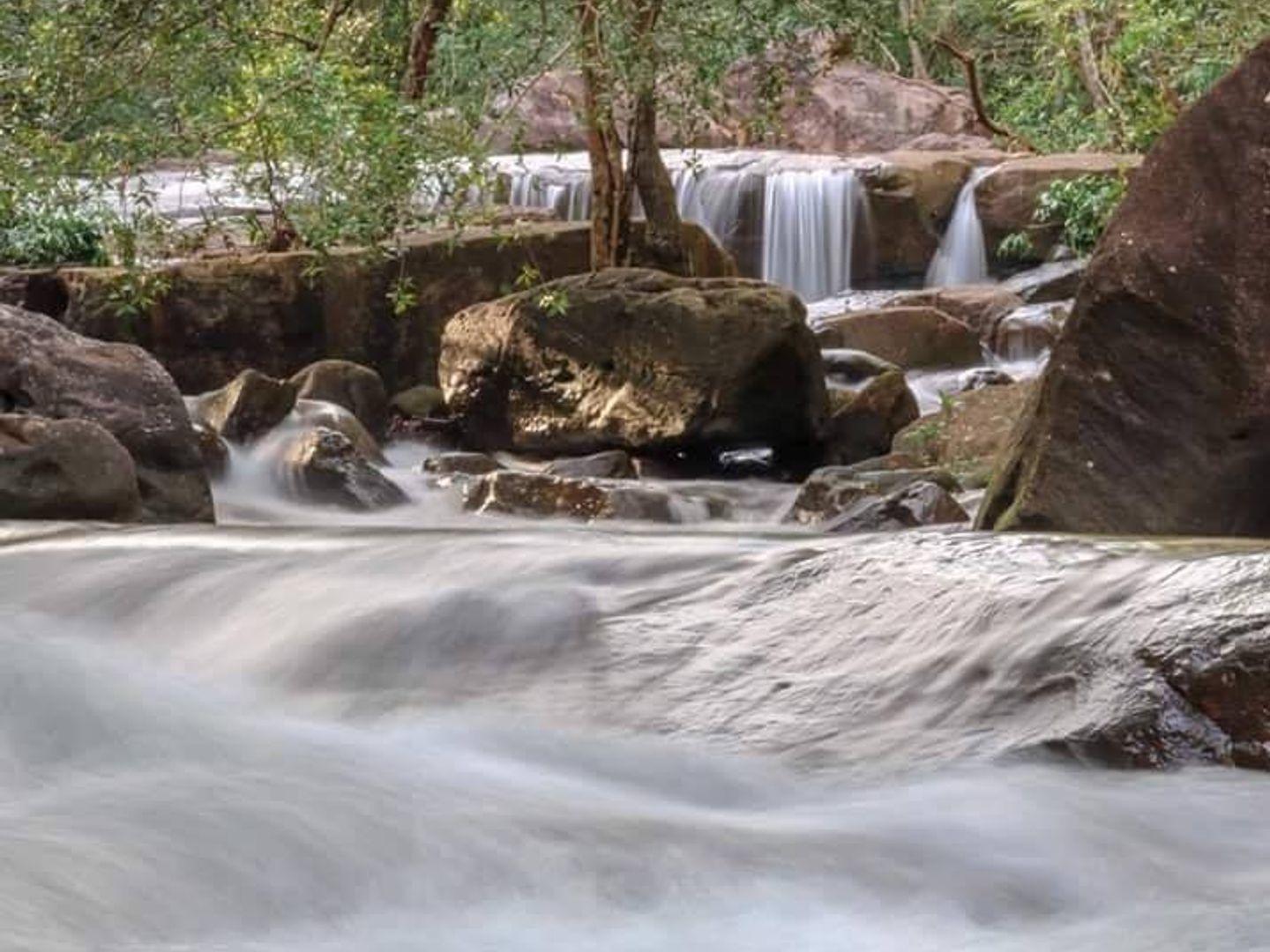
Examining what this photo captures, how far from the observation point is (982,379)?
14.1 meters

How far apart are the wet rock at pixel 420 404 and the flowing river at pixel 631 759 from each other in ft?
23.3

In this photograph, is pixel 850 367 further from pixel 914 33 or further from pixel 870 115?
pixel 870 115

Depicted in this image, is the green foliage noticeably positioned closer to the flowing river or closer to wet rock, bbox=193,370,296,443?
wet rock, bbox=193,370,296,443

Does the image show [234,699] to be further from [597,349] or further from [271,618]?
[597,349]

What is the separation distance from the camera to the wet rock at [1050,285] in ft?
57.4

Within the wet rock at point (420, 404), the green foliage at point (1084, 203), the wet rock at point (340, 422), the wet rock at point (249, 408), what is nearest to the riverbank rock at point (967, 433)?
the green foliage at point (1084, 203)

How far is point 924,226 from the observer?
1964cm

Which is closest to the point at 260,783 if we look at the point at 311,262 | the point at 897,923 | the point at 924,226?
the point at 897,923

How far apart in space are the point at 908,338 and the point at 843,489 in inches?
230

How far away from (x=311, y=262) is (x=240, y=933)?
33.6ft

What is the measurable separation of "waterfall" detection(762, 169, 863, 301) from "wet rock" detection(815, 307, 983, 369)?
12.0ft

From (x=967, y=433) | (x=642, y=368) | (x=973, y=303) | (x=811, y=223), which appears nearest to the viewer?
(x=967, y=433)

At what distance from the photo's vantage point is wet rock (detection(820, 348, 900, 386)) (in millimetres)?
14031

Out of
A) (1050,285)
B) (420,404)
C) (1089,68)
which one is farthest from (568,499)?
(1089,68)
